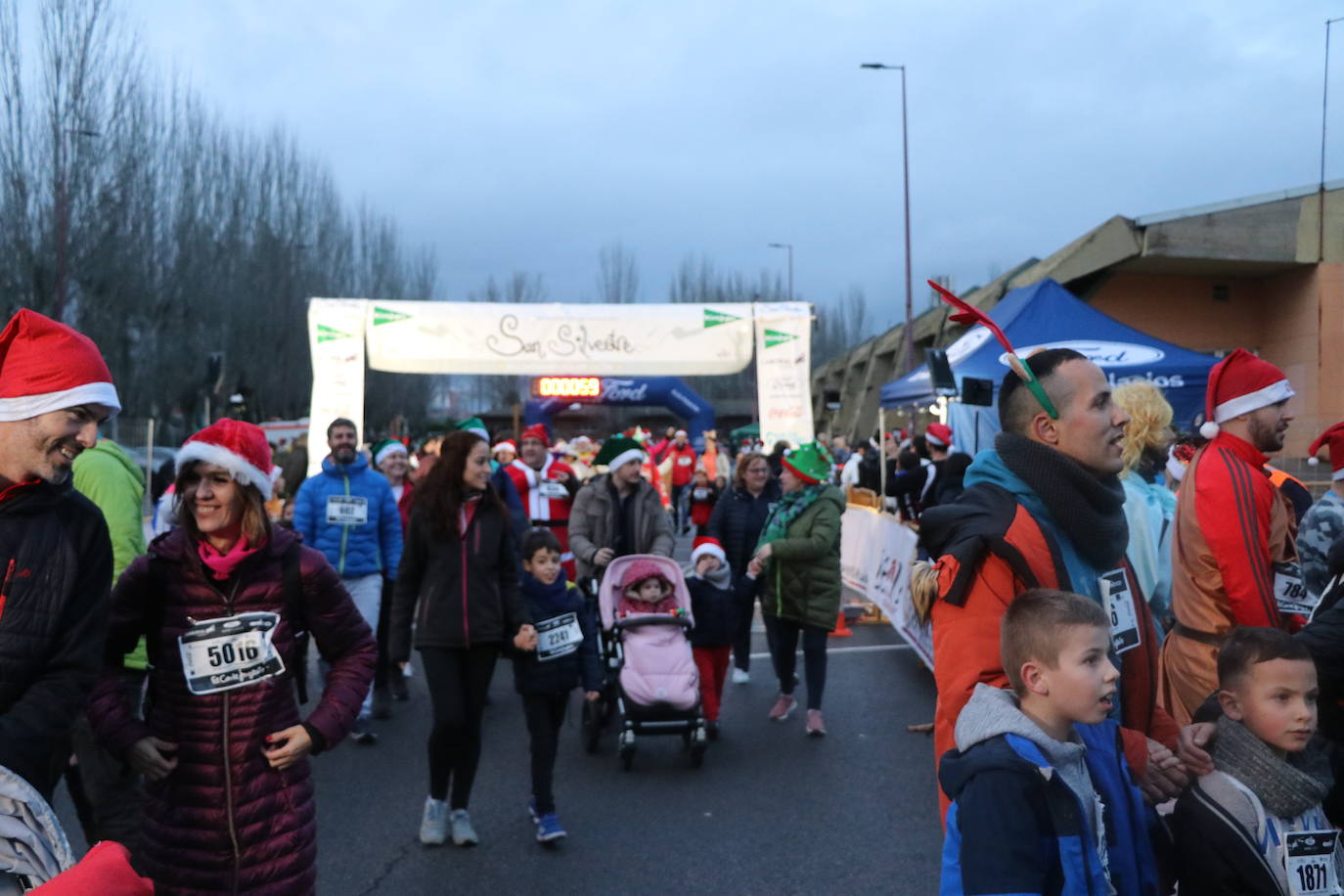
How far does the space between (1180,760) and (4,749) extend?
8.78 feet

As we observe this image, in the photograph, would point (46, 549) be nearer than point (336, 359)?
Yes

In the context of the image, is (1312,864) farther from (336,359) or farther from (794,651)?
(336,359)

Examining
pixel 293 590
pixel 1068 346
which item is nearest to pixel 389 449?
pixel 293 590

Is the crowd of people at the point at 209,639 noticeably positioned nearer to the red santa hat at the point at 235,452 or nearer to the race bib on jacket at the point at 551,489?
the red santa hat at the point at 235,452

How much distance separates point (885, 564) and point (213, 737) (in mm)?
8353

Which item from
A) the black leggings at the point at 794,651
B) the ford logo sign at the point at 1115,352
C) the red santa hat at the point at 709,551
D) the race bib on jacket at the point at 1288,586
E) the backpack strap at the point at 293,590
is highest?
the ford logo sign at the point at 1115,352

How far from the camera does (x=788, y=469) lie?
7816 mm

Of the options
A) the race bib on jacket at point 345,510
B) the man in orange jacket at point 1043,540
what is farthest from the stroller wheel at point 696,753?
the man in orange jacket at point 1043,540

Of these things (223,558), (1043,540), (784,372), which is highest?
(784,372)

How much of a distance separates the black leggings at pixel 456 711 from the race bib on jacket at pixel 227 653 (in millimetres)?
2084

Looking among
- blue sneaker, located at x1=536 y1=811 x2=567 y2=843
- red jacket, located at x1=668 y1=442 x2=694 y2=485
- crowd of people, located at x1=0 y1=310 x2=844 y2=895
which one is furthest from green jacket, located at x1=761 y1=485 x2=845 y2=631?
red jacket, located at x1=668 y1=442 x2=694 y2=485

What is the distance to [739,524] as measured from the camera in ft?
28.6

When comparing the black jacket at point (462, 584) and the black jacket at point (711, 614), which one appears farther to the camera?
the black jacket at point (711, 614)

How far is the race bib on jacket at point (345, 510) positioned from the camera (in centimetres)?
761
